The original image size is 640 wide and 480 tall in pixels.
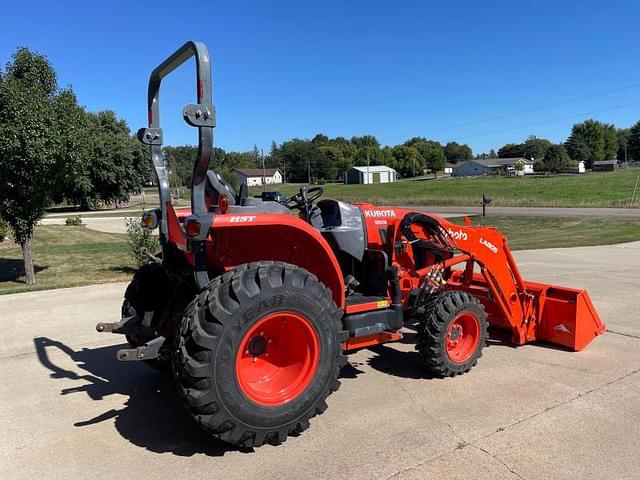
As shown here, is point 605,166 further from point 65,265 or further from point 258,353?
point 258,353

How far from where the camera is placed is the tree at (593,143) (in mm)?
126500

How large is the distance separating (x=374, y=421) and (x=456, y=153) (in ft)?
582

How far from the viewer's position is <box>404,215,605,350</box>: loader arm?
4.86 metres

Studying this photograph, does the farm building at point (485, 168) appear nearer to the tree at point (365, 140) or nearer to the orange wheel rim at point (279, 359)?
the tree at point (365, 140)

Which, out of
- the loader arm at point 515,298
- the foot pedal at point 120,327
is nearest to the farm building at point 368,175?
the loader arm at point 515,298

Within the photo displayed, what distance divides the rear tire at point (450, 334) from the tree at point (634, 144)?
139 m

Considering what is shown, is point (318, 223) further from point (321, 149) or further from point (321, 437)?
point (321, 149)

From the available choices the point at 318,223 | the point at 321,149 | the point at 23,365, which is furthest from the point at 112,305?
the point at 321,149

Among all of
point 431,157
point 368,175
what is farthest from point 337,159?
point 431,157

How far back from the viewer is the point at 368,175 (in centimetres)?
10294

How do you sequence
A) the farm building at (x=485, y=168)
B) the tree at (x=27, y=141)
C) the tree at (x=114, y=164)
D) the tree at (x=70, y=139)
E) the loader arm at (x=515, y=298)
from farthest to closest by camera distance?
the farm building at (x=485, y=168) < the tree at (x=114, y=164) < the tree at (x=70, y=139) < the tree at (x=27, y=141) < the loader arm at (x=515, y=298)

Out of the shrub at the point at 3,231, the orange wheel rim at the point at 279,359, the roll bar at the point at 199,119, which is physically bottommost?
the orange wheel rim at the point at 279,359

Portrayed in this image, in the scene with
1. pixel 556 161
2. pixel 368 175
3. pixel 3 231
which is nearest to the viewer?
pixel 3 231

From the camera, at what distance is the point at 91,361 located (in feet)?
16.8
